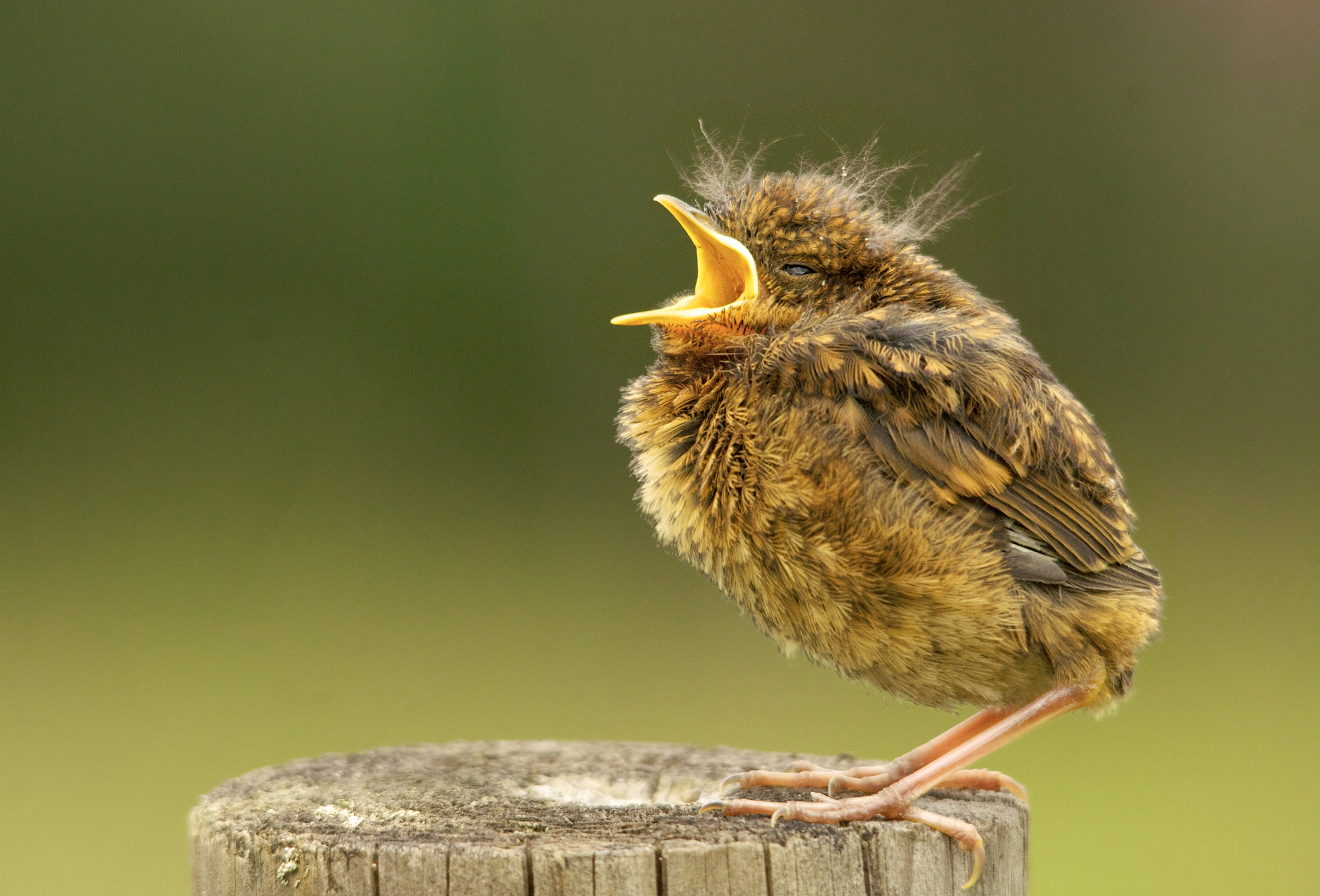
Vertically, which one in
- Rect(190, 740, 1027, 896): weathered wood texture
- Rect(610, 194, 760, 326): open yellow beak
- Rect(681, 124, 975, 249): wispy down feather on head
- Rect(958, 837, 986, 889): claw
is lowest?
Rect(958, 837, 986, 889): claw

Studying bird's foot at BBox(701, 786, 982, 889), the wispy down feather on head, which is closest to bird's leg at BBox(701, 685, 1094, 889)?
bird's foot at BBox(701, 786, 982, 889)

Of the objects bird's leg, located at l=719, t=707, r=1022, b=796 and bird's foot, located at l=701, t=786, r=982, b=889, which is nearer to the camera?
bird's foot, located at l=701, t=786, r=982, b=889

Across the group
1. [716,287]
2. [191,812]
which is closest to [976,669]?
[716,287]

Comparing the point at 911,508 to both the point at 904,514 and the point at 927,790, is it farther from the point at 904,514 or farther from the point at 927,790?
the point at 927,790

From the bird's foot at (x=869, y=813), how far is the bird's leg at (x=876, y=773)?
0.82 ft

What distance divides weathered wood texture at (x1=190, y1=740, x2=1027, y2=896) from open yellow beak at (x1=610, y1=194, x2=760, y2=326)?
0.86 m

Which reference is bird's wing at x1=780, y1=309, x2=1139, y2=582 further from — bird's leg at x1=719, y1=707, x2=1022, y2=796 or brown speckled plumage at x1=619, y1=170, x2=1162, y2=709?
bird's leg at x1=719, y1=707, x2=1022, y2=796

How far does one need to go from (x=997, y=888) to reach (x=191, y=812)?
135 centimetres

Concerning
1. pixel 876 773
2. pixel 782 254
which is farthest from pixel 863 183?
pixel 876 773

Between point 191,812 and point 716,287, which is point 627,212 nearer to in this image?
point 716,287

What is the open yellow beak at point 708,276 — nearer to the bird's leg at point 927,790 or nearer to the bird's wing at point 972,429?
the bird's wing at point 972,429

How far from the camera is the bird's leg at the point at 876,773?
2408 millimetres

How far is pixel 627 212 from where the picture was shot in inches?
222

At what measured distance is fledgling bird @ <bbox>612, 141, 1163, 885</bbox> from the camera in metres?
2.19
